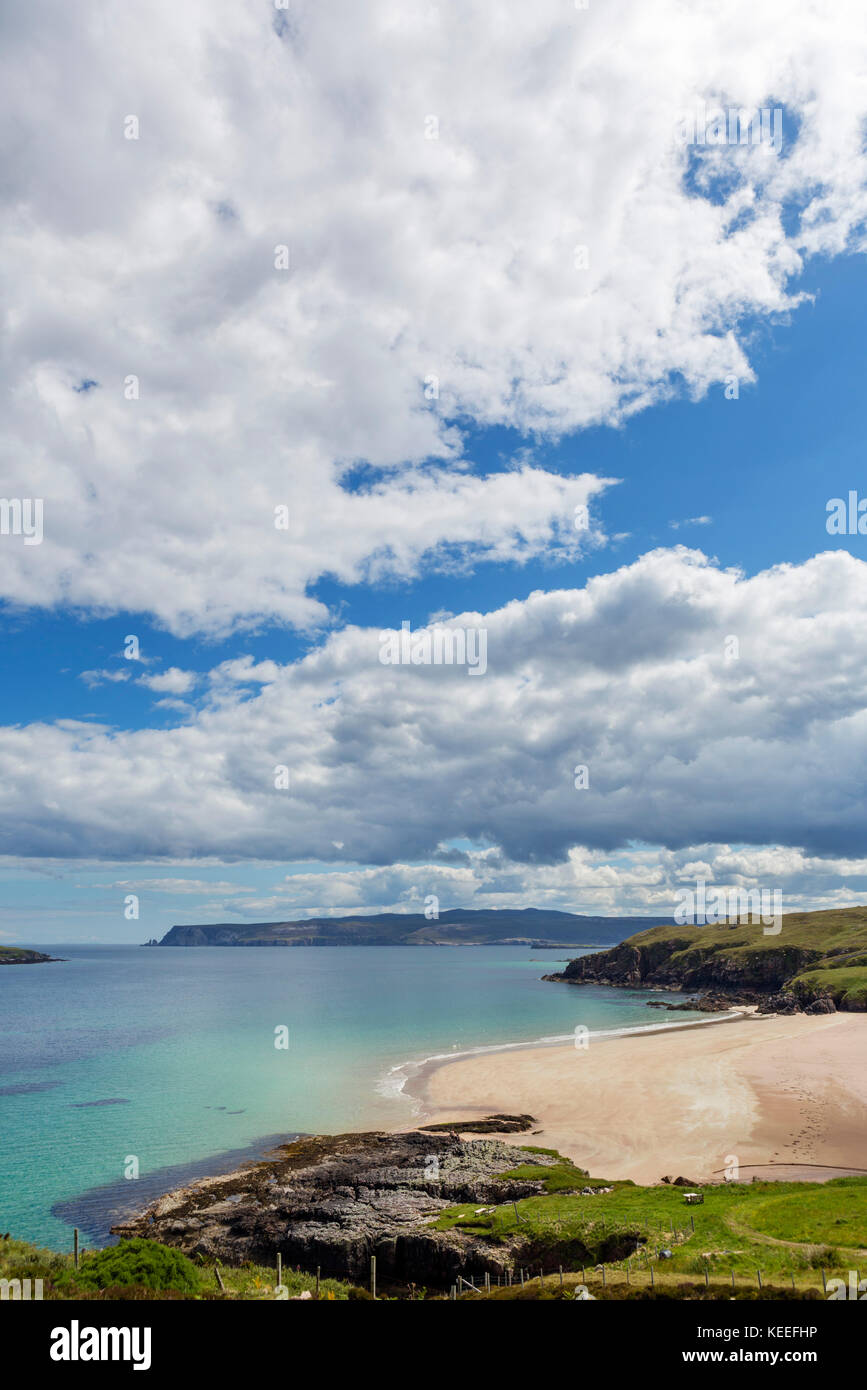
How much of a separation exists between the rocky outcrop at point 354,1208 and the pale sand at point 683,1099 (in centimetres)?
814

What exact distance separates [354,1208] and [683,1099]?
3721cm

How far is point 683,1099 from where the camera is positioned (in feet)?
211

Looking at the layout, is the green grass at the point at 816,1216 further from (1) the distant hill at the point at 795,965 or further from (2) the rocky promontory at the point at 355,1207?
(1) the distant hill at the point at 795,965

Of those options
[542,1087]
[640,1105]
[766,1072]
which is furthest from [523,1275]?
[766,1072]

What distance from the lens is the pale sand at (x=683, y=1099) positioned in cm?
4800

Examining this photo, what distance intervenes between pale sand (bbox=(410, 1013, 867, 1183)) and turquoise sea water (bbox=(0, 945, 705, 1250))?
36.0 feet

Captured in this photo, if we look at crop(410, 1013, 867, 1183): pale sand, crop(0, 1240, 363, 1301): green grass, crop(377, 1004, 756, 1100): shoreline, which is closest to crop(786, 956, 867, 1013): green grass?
crop(377, 1004, 756, 1100): shoreline

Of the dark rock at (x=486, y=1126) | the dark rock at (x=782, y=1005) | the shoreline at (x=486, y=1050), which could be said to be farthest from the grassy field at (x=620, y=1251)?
the dark rock at (x=782, y=1005)

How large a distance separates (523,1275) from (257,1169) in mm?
25700

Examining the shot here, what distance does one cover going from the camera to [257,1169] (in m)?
49.3

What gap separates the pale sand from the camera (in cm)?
4800

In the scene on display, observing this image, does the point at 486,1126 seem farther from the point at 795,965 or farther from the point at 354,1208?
the point at 795,965
